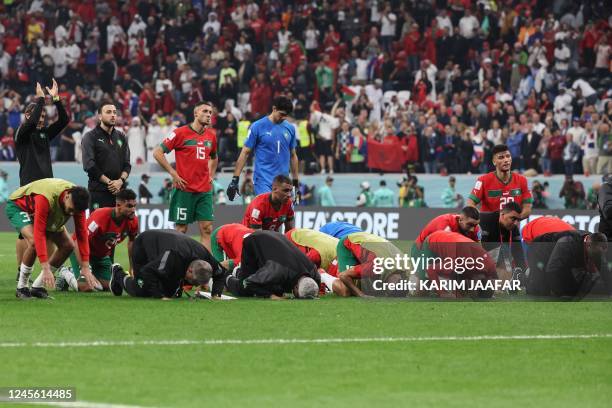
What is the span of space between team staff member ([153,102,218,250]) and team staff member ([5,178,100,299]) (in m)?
3.34

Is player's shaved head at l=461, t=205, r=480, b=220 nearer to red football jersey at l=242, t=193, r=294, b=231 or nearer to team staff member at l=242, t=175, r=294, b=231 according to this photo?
team staff member at l=242, t=175, r=294, b=231

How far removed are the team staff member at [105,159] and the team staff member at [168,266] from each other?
2681 mm

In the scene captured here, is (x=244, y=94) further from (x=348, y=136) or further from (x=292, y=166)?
(x=292, y=166)

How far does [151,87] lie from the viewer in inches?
1475

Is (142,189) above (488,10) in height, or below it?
below

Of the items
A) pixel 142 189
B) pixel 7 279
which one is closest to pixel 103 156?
pixel 7 279

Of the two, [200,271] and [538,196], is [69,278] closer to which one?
[200,271]

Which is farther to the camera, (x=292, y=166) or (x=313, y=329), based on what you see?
(x=292, y=166)

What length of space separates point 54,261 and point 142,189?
721 inches

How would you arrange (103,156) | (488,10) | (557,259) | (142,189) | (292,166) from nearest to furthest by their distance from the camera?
(557,259)
(103,156)
(292,166)
(142,189)
(488,10)

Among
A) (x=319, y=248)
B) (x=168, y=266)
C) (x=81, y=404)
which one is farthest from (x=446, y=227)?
(x=81, y=404)

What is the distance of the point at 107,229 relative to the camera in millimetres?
14875

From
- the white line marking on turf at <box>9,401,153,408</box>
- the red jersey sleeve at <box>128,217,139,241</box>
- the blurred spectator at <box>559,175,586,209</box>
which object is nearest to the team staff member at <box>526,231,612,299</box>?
the red jersey sleeve at <box>128,217,139,241</box>

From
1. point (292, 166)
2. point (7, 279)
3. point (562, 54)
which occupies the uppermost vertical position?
point (562, 54)
